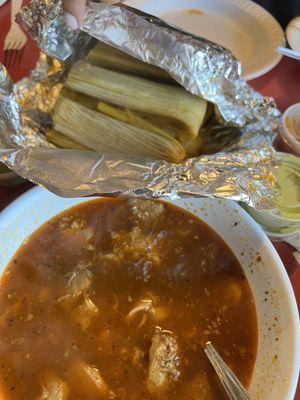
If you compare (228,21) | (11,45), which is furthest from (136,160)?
(228,21)

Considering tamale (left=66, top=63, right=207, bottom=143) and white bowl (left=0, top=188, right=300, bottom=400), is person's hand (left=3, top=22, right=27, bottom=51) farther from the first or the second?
white bowl (left=0, top=188, right=300, bottom=400)

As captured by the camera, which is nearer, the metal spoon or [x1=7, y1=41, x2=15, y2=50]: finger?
the metal spoon

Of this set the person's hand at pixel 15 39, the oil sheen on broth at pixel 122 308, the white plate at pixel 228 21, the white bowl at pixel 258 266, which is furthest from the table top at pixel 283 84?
the person's hand at pixel 15 39

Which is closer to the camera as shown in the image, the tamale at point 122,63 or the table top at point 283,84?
the tamale at point 122,63

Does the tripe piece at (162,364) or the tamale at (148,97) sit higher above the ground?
the tamale at (148,97)

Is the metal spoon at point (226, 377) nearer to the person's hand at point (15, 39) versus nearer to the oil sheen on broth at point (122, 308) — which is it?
the oil sheen on broth at point (122, 308)

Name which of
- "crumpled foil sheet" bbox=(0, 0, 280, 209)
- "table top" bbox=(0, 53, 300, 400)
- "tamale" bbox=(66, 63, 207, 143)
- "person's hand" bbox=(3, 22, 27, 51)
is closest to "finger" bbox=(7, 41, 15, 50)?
"person's hand" bbox=(3, 22, 27, 51)

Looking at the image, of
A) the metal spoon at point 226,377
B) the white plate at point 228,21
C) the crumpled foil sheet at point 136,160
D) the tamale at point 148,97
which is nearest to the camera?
the metal spoon at point 226,377

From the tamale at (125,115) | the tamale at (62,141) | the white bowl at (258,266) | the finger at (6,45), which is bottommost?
the white bowl at (258,266)
